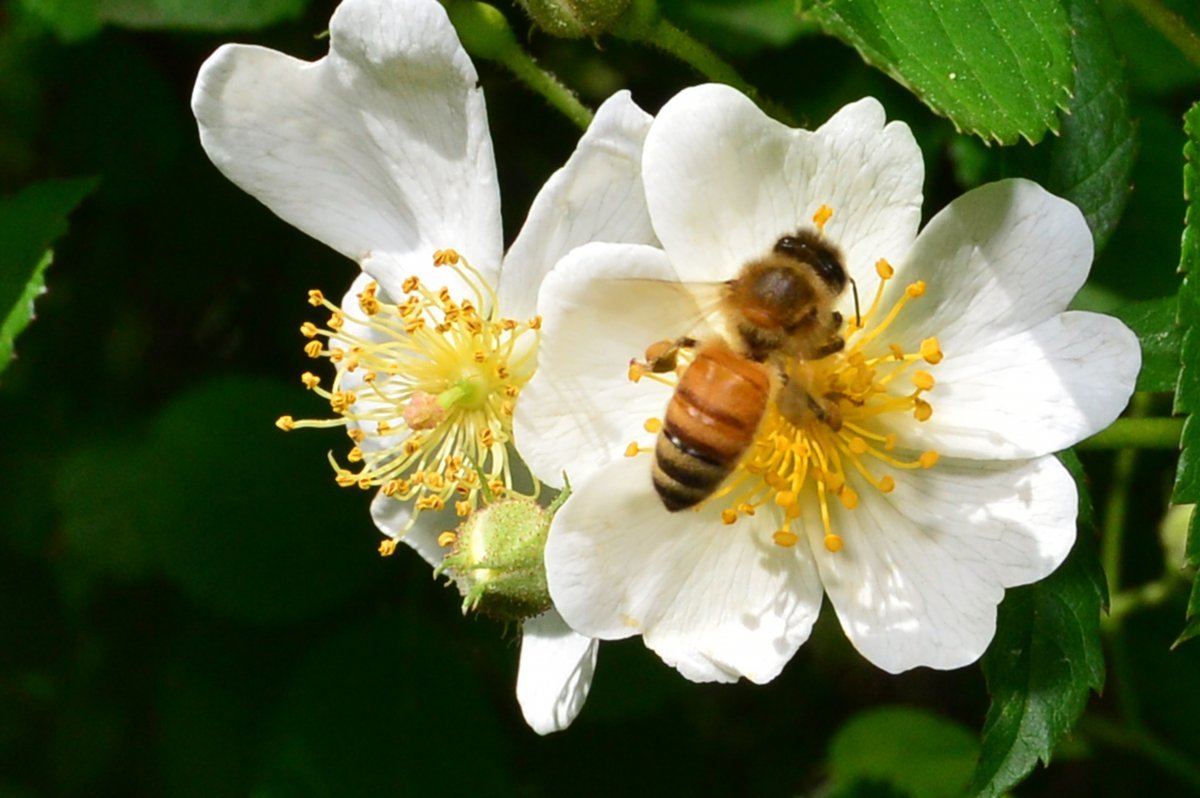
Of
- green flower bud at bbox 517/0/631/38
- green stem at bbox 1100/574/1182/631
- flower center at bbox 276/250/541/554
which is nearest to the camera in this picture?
green flower bud at bbox 517/0/631/38

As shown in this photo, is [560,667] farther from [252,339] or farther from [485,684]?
[252,339]

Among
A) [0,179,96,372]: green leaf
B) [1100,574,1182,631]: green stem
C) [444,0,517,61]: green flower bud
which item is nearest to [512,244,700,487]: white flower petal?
[444,0,517,61]: green flower bud

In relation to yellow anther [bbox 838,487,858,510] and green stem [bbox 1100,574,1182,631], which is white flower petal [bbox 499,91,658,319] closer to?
yellow anther [bbox 838,487,858,510]

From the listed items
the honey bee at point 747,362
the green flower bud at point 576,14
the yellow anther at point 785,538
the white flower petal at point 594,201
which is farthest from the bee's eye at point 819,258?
the green flower bud at point 576,14

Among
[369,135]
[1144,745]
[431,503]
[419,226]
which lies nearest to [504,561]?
[431,503]

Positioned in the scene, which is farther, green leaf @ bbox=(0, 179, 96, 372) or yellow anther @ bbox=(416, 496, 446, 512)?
green leaf @ bbox=(0, 179, 96, 372)

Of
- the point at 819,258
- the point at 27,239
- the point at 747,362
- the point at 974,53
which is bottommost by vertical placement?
the point at 27,239

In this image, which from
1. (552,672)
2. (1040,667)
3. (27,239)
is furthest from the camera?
(27,239)

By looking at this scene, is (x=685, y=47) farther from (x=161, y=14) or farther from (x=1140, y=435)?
(x=161, y=14)
